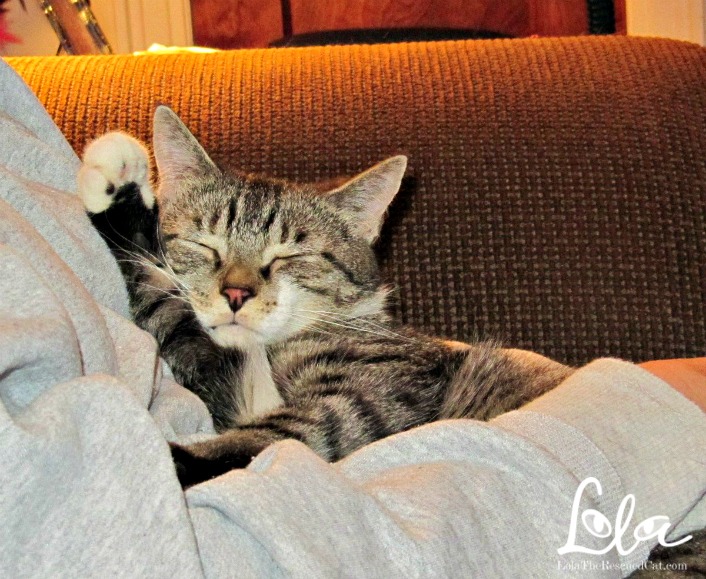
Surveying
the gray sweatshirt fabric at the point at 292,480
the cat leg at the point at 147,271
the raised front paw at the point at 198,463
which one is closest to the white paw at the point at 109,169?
the cat leg at the point at 147,271

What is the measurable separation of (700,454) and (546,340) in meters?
0.79

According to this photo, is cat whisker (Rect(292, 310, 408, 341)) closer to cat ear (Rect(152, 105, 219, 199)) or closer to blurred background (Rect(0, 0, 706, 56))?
cat ear (Rect(152, 105, 219, 199))

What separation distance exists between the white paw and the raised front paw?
431 mm

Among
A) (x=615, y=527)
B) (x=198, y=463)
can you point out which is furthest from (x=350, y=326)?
(x=615, y=527)

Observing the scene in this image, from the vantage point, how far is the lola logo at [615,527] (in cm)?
63

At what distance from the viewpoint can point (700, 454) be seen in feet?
2.54

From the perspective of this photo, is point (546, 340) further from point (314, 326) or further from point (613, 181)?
point (314, 326)

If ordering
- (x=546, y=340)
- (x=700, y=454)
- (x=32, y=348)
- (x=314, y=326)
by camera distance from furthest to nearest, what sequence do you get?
(x=546, y=340) < (x=314, y=326) < (x=700, y=454) < (x=32, y=348)

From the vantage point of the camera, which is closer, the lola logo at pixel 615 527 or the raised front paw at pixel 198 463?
the lola logo at pixel 615 527

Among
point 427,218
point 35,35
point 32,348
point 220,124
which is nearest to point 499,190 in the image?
point 427,218

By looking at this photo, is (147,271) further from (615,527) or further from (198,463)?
(615,527)

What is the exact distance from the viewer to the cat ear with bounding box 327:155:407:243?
1.37 metres

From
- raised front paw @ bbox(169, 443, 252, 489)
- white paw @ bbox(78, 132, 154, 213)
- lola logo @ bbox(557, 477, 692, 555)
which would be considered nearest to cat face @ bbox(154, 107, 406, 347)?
white paw @ bbox(78, 132, 154, 213)

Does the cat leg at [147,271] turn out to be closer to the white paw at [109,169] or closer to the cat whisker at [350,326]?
the white paw at [109,169]
